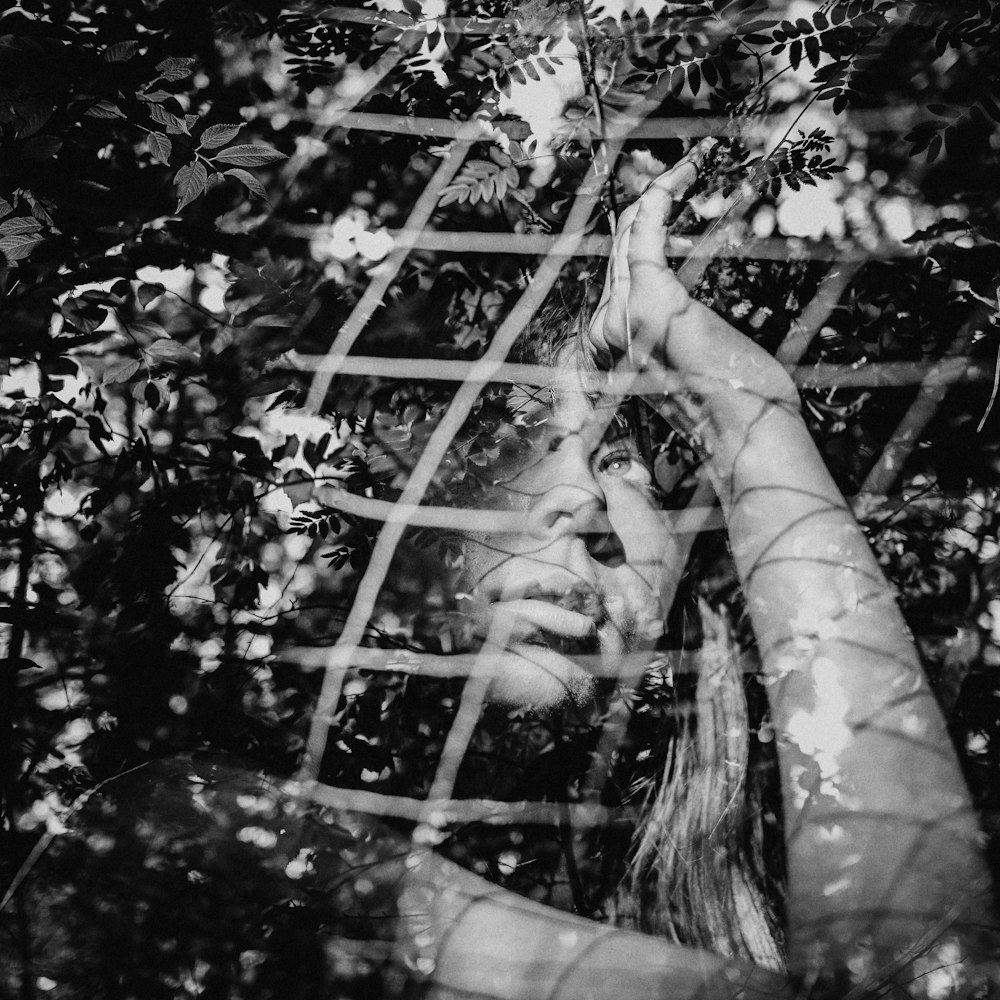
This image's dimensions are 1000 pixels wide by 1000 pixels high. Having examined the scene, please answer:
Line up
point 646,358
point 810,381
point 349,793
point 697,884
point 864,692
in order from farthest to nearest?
point 810,381
point 349,793
point 646,358
point 697,884
point 864,692

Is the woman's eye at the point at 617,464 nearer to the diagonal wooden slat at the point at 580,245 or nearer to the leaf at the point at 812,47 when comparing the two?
the diagonal wooden slat at the point at 580,245

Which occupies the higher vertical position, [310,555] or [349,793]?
[310,555]

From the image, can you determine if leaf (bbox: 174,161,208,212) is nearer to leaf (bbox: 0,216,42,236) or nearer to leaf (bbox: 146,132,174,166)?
leaf (bbox: 146,132,174,166)

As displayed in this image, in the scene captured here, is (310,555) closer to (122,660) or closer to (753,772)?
(122,660)

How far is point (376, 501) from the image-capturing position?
114 centimetres

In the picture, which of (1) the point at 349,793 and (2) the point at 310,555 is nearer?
(1) the point at 349,793

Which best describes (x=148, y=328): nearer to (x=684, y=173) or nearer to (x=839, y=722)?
(x=684, y=173)

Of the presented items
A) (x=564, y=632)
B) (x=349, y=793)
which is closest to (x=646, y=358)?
(x=564, y=632)

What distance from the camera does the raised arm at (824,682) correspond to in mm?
670

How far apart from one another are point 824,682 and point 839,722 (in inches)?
1.6

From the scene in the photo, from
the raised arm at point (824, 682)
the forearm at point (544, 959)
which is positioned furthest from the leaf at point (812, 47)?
the forearm at point (544, 959)

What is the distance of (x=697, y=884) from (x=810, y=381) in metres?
0.81

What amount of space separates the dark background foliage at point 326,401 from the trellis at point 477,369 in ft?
0.05

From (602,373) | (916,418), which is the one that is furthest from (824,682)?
(916,418)
